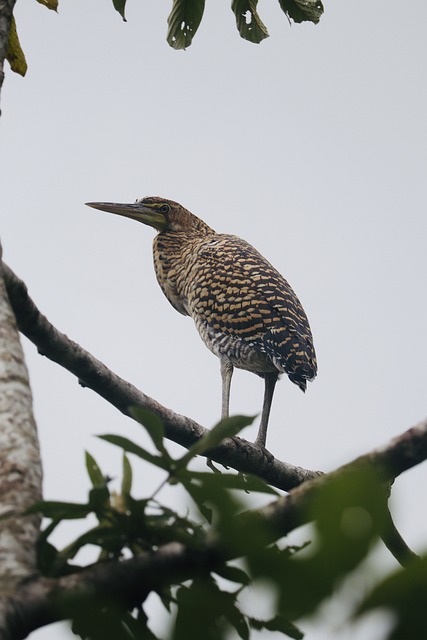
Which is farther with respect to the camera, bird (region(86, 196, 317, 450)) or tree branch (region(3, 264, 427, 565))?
bird (region(86, 196, 317, 450))

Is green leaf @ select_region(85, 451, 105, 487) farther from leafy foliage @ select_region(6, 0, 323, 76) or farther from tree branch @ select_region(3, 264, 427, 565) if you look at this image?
leafy foliage @ select_region(6, 0, 323, 76)

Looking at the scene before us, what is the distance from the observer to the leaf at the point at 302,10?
14.9 ft

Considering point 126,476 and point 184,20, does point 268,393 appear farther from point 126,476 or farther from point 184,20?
point 126,476

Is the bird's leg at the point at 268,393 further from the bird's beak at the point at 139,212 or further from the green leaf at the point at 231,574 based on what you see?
the green leaf at the point at 231,574

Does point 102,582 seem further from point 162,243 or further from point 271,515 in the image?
point 162,243

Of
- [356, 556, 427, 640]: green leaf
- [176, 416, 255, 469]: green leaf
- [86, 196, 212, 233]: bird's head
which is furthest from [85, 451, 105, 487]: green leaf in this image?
[86, 196, 212, 233]: bird's head

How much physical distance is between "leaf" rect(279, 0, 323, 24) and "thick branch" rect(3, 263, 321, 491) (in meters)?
2.30

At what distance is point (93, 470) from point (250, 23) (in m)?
3.89

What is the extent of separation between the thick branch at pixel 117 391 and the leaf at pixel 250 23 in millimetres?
2104

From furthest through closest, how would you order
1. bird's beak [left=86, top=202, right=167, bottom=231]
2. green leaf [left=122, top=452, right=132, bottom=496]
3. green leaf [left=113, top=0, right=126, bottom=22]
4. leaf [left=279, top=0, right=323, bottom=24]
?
1. bird's beak [left=86, top=202, right=167, bottom=231]
2. leaf [left=279, top=0, right=323, bottom=24]
3. green leaf [left=113, top=0, right=126, bottom=22]
4. green leaf [left=122, top=452, right=132, bottom=496]

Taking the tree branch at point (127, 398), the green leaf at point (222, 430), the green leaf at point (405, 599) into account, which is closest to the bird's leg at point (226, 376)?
the tree branch at point (127, 398)

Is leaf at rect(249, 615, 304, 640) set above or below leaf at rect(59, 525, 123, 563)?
above

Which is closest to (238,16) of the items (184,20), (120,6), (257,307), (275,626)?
(184,20)

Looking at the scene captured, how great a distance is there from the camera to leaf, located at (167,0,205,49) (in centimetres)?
441
